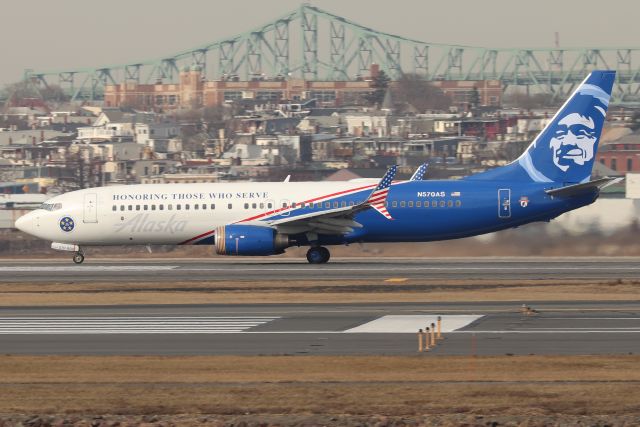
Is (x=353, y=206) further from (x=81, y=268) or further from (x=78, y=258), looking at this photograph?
(x=78, y=258)

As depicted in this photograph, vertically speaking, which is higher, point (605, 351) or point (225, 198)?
point (225, 198)

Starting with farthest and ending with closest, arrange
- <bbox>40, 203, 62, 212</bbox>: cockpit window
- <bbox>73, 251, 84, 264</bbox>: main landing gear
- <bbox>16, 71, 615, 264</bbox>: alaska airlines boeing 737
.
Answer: <bbox>73, 251, 84, 264</bbox>: main landing gear < <bbox>40, 203, 62, 212</bbox>: cockpit window < <bbox>16, 71, 615, 264</bbox>: alaska airlines boeing 737

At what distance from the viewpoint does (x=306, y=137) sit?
632 ft

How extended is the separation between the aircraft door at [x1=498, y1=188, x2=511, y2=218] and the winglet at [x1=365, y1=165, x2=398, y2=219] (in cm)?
466

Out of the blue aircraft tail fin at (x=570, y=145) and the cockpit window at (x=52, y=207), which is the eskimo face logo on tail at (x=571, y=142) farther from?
the cockpit window at (x=52, y=207)

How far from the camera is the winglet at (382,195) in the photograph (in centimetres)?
5191

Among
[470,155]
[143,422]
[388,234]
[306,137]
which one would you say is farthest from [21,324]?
[306,137]

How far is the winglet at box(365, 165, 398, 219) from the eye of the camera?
51906 mm

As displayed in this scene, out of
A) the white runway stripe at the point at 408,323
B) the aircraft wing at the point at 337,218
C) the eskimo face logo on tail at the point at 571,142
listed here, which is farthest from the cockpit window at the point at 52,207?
the white runway stripe at the point at 408,323

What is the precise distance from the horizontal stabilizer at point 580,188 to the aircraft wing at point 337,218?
690cm

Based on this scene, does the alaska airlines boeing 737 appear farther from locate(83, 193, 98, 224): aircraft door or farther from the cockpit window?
the cockpit window

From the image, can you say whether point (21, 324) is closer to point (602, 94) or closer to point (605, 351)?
point (605, 351)

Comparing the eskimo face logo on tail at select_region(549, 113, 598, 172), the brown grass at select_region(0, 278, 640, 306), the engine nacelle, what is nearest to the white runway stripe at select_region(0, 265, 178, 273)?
the engine nacelle

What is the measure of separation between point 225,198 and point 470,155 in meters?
121
